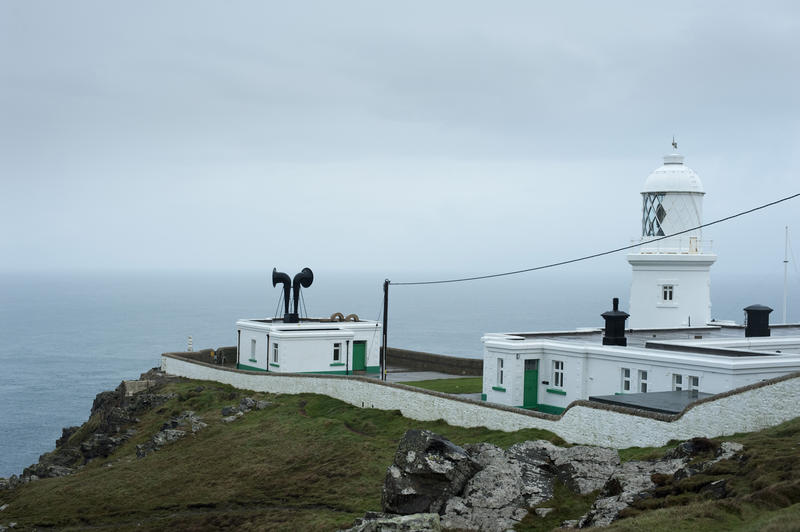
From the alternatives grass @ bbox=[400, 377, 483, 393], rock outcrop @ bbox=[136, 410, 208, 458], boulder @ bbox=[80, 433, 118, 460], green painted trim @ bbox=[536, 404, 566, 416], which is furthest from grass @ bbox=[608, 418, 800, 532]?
boulder @ bbox=[80, 433, 118, 460]

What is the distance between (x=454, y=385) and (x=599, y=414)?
51.6ft

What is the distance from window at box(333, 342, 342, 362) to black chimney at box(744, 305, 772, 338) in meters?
21.3

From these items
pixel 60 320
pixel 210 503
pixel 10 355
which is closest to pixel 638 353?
pixel 210 503

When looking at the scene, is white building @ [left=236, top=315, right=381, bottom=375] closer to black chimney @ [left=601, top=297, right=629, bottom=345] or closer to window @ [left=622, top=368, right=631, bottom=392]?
black chimney @ [left=601, top=297, right=629, bottom=345]

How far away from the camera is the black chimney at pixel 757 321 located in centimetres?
3900

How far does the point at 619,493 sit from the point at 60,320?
598ft

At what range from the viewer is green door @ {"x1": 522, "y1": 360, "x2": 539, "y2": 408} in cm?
3450

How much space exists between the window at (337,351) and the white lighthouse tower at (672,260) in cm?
1600

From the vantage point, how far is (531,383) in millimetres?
34625

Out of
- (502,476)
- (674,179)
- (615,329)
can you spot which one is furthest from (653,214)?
(502,476)

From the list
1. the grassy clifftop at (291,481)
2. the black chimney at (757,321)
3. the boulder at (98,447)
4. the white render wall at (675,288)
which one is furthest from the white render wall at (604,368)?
the boulder at (98,447)

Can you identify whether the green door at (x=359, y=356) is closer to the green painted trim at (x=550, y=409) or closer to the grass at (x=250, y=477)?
the grass at (x=250, y=477)

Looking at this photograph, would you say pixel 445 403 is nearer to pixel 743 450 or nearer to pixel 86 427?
pixel 743 450

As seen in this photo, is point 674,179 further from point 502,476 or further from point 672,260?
point 502,476
